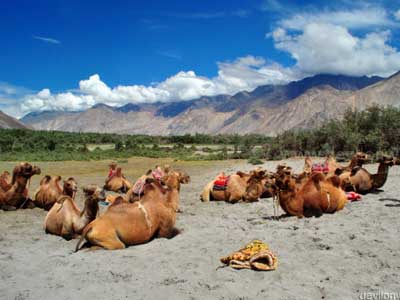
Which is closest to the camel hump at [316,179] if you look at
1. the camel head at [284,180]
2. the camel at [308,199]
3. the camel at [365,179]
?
the camel at [308,199]

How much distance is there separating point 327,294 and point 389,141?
93.7 feet

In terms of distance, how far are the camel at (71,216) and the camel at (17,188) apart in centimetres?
363

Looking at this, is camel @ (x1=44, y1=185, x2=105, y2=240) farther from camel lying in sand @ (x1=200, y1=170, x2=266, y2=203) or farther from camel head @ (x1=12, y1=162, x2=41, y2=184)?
camel lying in sand @ (x1=200, y1=170, x2=266, y2=203)

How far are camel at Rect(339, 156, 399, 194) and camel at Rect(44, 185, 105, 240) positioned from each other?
7847 millimetres

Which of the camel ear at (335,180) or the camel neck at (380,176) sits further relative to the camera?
the camel neck at (380,176)

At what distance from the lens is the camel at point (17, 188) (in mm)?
13406

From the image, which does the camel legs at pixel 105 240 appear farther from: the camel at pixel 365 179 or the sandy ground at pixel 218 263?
the camel at pixel 365 179

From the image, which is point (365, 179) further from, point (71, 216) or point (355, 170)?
point (71, 216)

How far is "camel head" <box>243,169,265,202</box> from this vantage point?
14164 millimetres

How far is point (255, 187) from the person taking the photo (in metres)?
14.2

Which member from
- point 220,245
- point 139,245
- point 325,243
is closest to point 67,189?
point 139,245

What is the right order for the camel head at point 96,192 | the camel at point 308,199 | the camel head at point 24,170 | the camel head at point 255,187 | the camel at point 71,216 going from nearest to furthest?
the camel head at point 96,192, the camel at point 71,216, the camel at point 308,199, the camel head at point 24,170, the camel head at point 255,187

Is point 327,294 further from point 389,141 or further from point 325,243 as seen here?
point 389,141

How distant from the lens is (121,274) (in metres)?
7.05
